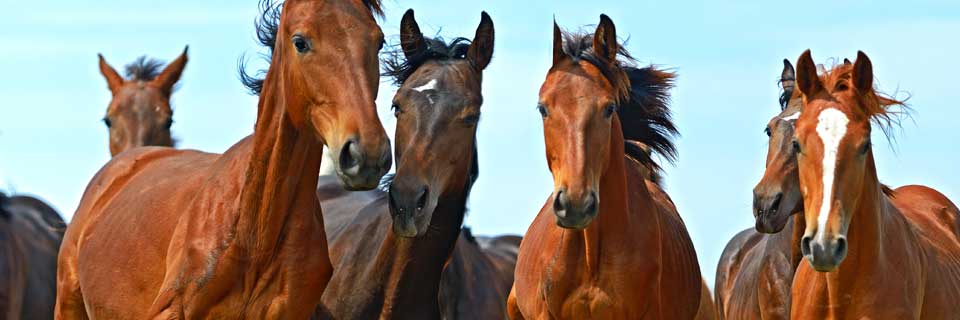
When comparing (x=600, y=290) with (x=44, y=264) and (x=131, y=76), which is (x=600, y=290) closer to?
(x=44, y=264)

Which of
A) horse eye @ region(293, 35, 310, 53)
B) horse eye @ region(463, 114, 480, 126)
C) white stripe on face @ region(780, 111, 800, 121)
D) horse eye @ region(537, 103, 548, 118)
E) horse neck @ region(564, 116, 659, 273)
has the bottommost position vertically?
horse neck @ region(564, 116, 659, 273)

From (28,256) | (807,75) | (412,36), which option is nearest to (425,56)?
(412,36)

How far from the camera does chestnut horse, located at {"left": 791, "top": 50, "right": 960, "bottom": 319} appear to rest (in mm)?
7586

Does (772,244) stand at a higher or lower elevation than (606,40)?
lower

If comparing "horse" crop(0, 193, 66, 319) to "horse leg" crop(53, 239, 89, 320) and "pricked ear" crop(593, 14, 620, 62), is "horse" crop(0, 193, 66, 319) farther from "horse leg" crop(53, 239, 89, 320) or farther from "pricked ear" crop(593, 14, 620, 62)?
"pricked ear" crop(593, 14, 620, 62)

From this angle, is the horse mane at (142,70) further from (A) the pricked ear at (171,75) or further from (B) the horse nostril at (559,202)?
(B) the horse nostril at (559,202)

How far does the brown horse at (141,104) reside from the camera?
13.0 metres

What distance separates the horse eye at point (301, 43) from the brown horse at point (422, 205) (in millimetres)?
1119

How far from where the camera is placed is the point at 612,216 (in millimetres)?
8258

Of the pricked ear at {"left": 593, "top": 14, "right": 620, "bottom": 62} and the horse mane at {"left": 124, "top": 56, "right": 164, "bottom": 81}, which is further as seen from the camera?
the horse mane at {"left": 124, "top": 56, "right": 164, "bottom": 81}

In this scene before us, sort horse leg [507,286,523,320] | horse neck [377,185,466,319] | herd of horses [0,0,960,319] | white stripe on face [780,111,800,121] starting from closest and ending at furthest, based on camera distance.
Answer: herd of horses [0,0,960,319] < horse neck [377,185,466,319] < white stripe on face [780,111,800,121] < horse leg [507,286,523,320]

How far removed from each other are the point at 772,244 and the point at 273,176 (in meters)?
3.45

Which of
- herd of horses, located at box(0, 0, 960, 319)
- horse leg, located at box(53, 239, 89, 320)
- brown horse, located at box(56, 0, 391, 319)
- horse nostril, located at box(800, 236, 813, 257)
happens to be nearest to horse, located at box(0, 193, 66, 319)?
herd of horses, located at box(0, 0, 960, 319)

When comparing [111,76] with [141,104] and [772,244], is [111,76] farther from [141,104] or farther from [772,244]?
[772,244]
